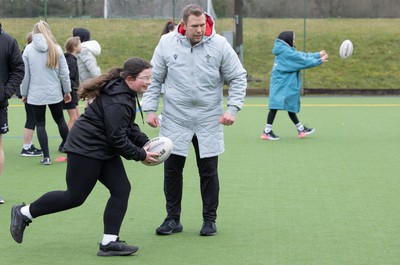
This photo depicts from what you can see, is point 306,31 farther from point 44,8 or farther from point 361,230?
point 361,230

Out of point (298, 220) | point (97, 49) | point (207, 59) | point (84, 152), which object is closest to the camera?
point (84, 152)

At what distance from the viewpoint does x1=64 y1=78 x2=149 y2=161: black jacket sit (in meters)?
6.41

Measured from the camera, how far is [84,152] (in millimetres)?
6488

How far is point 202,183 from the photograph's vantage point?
24.4 ft

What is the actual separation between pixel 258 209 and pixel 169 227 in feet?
4.19

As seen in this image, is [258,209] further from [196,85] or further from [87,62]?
[87,62]

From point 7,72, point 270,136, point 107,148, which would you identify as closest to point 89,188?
point 107,148

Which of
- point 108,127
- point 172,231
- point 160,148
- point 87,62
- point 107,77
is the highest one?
point 107,77

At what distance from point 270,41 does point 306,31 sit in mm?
1261

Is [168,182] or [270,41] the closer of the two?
[168,182]

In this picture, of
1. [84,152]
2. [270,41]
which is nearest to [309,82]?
[270,41]

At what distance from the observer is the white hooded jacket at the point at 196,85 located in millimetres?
7207

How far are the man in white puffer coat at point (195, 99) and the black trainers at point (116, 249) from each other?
28.0 inches

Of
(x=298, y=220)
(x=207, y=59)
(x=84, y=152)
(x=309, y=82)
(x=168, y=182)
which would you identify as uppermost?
(x=207, y=59)
